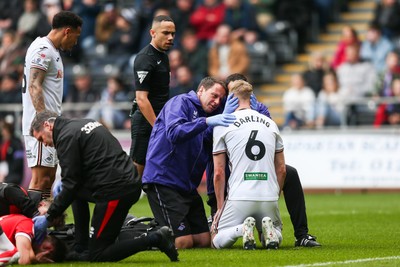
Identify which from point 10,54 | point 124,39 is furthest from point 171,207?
point 10,54

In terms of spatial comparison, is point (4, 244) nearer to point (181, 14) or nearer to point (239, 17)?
point (239, 17)

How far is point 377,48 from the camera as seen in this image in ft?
79.8

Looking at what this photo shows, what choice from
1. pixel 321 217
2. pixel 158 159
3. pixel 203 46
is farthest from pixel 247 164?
pixel 203 46

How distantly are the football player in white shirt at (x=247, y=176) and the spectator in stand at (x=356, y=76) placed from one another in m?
11.8

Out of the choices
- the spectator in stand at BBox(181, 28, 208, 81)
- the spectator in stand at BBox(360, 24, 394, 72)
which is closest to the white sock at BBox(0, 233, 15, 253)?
the spectator in stand at BBox(360, 24, 394, 72)

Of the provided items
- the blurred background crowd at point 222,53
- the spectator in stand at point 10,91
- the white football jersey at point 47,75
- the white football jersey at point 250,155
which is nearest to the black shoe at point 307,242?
the white football jersey at point 250,155

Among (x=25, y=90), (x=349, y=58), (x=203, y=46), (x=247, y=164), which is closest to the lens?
(x=247, y=164)

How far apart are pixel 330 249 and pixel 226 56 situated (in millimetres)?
13470

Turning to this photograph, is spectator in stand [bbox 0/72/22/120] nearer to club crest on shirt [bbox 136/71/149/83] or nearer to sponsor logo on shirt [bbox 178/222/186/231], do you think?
club crest on shirt [bbox 136/71/149/83]

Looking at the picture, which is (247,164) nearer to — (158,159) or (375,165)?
(158,159)

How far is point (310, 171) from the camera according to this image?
22547mm

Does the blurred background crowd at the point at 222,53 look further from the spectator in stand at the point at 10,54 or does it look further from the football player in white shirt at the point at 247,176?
the football player in white shirt at the point at 247,176

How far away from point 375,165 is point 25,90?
35.0ft

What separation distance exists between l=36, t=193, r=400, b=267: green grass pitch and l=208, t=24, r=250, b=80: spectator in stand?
675cm
